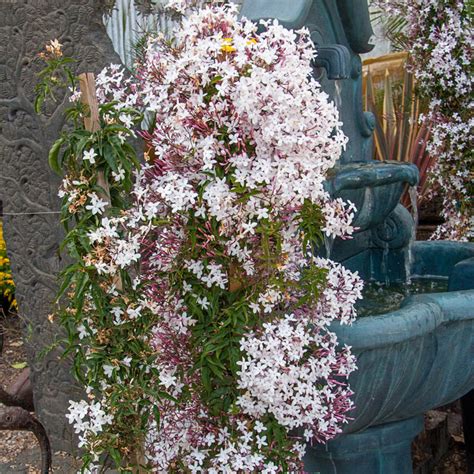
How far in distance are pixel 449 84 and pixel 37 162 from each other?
2.45 metres

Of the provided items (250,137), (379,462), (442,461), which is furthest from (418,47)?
(250,137)

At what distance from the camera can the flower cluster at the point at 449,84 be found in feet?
15.5

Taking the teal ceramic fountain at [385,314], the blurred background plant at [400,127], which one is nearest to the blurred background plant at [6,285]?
the teal ceramic fountain at [385,314]

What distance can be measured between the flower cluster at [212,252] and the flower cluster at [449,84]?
2.84m

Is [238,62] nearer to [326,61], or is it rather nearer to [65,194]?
[65,194]

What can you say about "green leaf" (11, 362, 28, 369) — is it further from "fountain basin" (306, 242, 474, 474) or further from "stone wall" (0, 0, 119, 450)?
"fountain basin" (306, 242, 474, 474)

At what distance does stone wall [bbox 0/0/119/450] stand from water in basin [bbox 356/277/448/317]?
137 cm

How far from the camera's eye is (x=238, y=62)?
1.99 m

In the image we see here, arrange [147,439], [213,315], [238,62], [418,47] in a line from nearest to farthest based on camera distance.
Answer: [238,62], [213,315], [147,439], [418,47]

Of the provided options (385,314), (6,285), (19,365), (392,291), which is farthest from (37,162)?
(6,285)

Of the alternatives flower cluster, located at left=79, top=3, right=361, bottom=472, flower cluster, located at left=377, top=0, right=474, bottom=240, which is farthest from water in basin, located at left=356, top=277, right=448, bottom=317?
flower cluster, located at left=377, top=0, right=474, bottom=240

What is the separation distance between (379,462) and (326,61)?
1484 mm

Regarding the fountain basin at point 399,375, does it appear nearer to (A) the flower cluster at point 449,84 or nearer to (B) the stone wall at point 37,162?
(B) the stone wall at point 37,162

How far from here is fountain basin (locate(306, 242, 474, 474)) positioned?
2.57m
